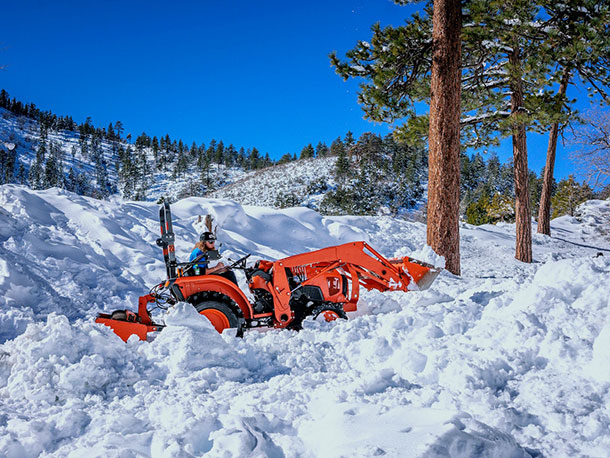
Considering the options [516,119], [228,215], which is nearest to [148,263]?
[228,215]

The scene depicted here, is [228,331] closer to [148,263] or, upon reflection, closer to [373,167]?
[148,263]

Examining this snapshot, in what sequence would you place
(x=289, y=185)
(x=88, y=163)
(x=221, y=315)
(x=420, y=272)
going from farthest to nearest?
(x=88, y=163)
(x=289, y=185)
(x=420, y=272)
(x=221, y=315)

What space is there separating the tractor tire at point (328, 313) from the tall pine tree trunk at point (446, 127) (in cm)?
454

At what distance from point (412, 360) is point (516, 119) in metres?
10.5

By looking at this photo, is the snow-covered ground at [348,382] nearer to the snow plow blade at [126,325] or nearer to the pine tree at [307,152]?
the snow plow blade at [126,325]

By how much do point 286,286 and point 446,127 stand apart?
5709 millimetres

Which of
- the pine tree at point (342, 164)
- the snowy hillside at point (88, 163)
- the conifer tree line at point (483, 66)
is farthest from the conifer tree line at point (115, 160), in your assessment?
the conifer tree line at point (483, 66)

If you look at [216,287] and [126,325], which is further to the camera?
[216,287]

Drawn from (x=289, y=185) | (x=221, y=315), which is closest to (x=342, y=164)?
(x=289, y=185)

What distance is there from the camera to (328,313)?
18.2 feet

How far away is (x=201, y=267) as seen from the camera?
5.75 metres

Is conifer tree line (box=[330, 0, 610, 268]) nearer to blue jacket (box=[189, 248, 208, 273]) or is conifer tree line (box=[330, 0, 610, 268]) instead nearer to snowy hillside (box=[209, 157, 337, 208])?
blue jacket (box=[189, 248, 208, 273])

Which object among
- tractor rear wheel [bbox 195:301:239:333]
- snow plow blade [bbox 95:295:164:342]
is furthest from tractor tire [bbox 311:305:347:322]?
snow plow blade [bbox 95:295:164:342]

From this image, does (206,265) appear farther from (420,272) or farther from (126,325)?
(420,272)
